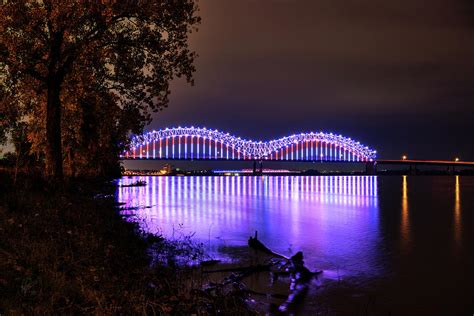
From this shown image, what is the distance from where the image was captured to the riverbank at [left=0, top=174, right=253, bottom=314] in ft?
19.2

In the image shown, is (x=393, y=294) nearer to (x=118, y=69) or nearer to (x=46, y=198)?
(x=46, y=198)

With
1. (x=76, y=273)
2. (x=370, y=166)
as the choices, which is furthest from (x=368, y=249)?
(x=370, y=166)

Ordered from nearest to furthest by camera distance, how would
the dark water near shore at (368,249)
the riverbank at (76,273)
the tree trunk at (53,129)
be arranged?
the riverbank at (76,273)
the dark water near shore at (368,249)
the tree trunk at (53,129)

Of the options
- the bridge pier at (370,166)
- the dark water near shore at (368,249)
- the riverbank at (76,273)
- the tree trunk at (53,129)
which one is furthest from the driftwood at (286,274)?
the bridge pier at (370,166)

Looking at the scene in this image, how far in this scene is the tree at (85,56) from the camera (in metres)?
14.2

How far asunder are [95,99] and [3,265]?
11792 millimetres

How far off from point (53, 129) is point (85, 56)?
2676 mm

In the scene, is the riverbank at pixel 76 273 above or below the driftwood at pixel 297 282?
above

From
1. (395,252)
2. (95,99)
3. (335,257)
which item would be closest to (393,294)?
(335,257)

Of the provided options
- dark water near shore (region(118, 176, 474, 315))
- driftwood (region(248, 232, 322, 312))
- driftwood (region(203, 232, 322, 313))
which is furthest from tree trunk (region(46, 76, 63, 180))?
driftwood (region(248, 232, 322, 312))

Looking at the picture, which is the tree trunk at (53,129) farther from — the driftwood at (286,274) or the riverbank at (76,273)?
the driftwood at (286,274)

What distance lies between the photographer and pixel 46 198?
1278cm

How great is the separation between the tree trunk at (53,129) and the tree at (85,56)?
0.10ft

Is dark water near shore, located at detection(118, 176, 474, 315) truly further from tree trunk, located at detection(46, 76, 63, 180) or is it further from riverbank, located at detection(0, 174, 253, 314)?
tree trunk, located at detection(46, 76, 63, 180)
